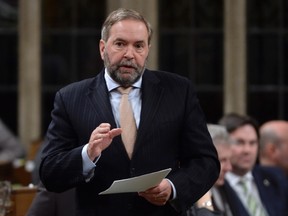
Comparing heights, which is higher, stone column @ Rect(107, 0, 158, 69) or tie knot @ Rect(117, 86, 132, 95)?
tie knot @ Rect(117, 86, 132, 95)

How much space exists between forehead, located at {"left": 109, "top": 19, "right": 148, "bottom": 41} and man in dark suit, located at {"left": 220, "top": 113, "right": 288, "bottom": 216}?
2.96 m

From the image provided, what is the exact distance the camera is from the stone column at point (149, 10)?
13.4m

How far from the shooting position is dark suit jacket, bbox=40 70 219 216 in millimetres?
5184

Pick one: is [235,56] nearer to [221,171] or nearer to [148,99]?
[221,171]

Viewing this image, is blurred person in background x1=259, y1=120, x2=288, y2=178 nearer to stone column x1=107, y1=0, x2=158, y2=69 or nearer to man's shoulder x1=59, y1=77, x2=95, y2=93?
stone column x1=107, y1=0, x2=158, y2=69

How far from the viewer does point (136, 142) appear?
5191mm

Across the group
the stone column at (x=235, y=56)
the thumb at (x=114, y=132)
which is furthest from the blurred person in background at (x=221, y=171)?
the stone column at (x=235, y=56)

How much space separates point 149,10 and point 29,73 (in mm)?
1362

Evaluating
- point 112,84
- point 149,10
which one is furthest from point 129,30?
point 149,10

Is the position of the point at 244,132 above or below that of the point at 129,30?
below

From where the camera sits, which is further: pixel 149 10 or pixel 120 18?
pixel 149 10

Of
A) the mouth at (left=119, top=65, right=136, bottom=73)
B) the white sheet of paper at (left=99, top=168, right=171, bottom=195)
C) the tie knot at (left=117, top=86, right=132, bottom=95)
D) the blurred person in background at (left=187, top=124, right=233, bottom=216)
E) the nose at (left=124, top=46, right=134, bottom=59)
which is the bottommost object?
the blurred person in background at (left=187, top=124, right=233, bottom=216)

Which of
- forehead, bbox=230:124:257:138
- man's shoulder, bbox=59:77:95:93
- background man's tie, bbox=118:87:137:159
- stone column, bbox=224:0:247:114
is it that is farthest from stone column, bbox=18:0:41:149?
background man's tie, bbox=118:87:137:159

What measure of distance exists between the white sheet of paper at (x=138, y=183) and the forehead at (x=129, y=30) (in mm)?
537
